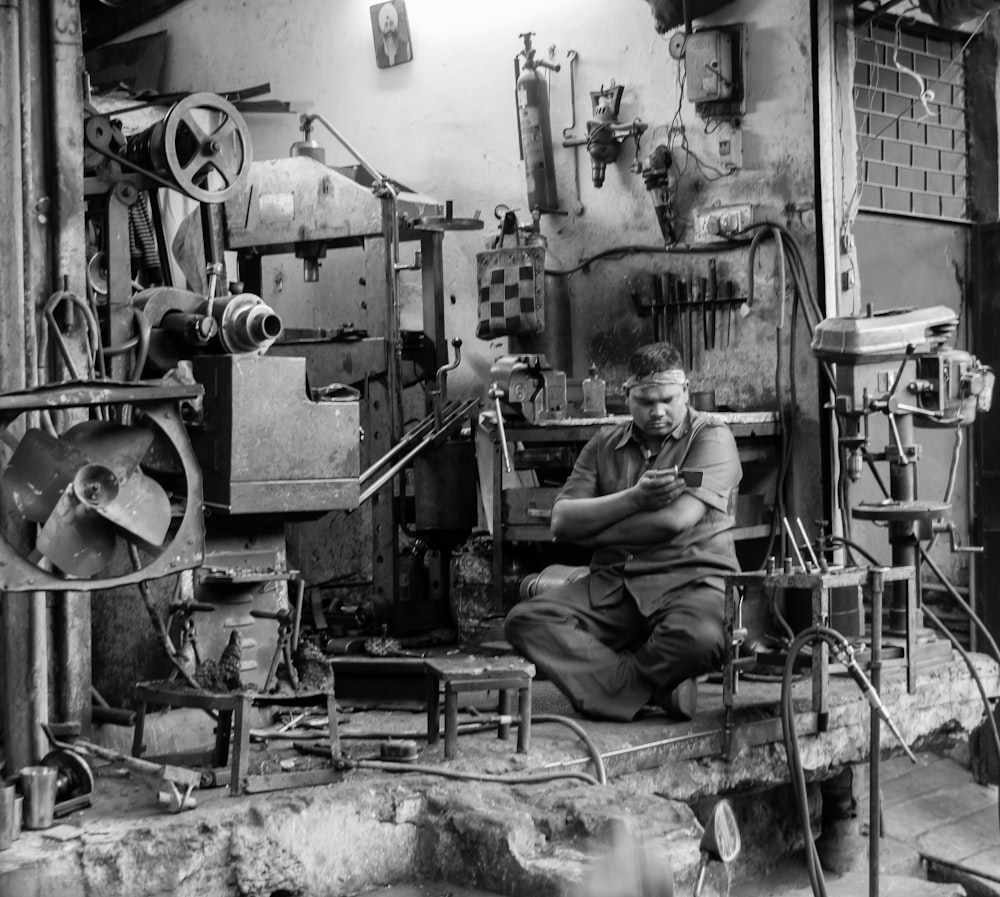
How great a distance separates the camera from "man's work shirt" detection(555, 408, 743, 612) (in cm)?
517

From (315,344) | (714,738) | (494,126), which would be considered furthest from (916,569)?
(494,126)

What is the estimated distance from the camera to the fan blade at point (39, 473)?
370 centimetres

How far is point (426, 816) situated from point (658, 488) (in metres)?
1.59

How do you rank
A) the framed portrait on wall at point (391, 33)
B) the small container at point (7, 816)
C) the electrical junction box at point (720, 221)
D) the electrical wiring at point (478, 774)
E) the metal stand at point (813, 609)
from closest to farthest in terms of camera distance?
the small container at point (7, 816) → the electrical wiring at point (478, 774) → the metal stand at point (813, 609) → the electrical junction box at point (720, 221) → the framed portrait on wall at point (391, 33)

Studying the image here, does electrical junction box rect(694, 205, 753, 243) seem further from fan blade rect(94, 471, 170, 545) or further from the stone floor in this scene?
fan blade rect(94, 471, 170, 545)

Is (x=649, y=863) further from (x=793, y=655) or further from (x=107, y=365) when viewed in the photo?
(x=107, y=365)

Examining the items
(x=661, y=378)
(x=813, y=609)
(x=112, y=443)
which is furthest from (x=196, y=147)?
(x=813, y=609)

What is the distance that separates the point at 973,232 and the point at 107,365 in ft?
15.5

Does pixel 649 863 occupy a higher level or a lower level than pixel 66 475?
lower

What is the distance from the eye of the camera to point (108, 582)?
369 centimetres

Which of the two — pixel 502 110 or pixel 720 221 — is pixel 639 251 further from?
pixel 502 110

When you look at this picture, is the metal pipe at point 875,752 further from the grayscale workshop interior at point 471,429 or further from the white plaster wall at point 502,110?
the white plaster wall at point 502,110

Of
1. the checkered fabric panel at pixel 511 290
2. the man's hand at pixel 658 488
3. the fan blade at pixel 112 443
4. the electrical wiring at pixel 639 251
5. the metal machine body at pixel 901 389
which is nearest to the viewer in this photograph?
the fan blade at pixel 112 443

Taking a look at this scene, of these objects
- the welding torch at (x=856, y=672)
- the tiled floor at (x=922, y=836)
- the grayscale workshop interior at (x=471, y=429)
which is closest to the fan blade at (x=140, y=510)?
the grayscale workshop interior at (x=471, y=429)
